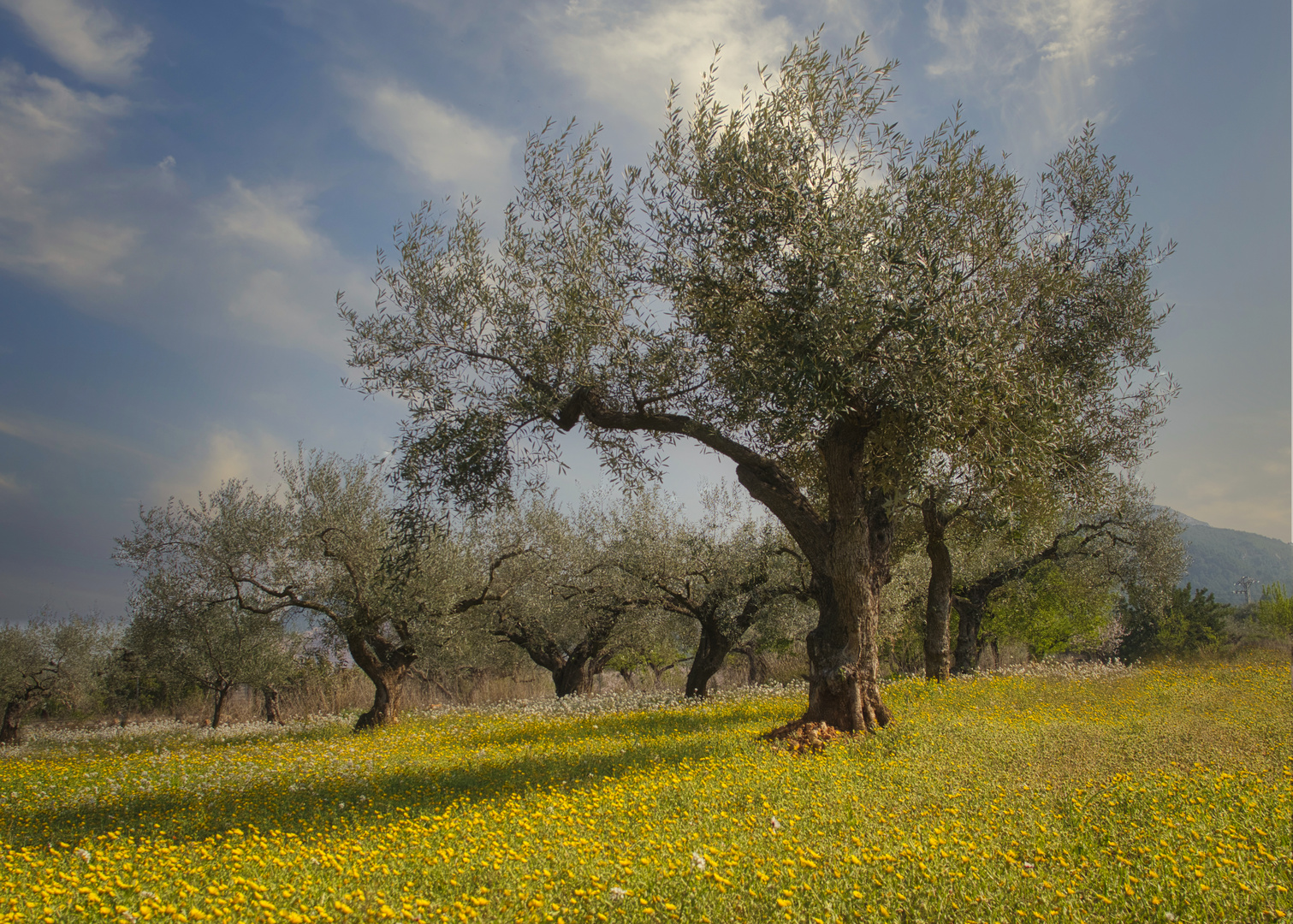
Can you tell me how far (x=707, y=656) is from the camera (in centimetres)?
2373

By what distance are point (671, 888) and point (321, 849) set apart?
11.6ft

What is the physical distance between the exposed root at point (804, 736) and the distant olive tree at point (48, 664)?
3349cm

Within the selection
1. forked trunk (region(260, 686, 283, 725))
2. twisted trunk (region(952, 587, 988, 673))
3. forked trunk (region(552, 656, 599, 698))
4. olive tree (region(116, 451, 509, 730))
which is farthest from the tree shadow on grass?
twisted trunk (region(952, 587, 988, 673))

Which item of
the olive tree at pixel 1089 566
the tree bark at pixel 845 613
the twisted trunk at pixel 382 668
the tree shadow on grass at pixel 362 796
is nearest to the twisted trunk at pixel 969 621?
the olive tree at pixel 1089 566

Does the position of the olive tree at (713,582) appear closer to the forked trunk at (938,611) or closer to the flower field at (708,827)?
the forked trunk at (938,611)

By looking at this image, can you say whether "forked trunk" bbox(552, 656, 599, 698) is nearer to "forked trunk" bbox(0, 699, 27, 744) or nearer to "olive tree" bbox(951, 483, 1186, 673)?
"olive tree" bbox(951, 483, 1186, 673)

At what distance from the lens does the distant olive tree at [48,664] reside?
98.1 feet

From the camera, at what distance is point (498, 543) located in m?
25.9

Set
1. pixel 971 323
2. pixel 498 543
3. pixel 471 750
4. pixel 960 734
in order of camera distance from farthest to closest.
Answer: pixel 498 543 → pixel 471 750 → pixel 960 734 → pixel 971 323

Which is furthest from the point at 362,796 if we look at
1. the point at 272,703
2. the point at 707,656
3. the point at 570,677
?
the point at 272,703

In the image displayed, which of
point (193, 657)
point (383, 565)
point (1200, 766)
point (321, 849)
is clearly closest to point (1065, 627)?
point (1200, 766)

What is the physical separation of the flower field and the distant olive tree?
77.4 ft

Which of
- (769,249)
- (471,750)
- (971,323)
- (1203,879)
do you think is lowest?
(471,750)

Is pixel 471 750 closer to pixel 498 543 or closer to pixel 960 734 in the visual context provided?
pixel 960 734
